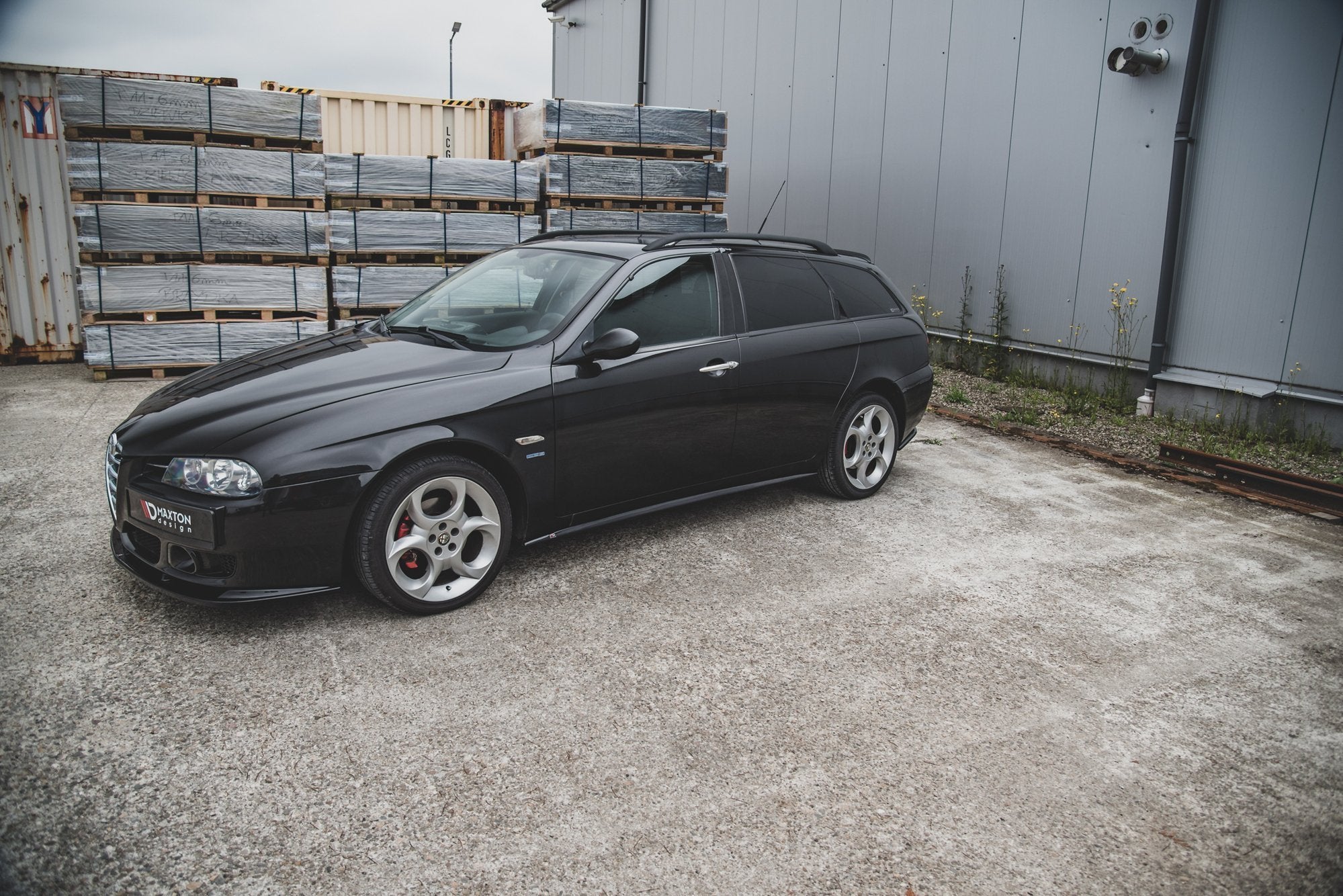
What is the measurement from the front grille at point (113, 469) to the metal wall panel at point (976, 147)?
8314 mm

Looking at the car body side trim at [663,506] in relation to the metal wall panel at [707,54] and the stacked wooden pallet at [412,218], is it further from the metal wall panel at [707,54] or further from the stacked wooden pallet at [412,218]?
the metal wall panel at [707,54]

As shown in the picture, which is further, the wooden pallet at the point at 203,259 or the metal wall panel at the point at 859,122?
the metal wall panel at the point at 859,122

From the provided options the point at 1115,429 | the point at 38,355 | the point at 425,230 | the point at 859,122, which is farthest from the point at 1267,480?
the point at 38,355

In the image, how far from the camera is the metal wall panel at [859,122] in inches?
426

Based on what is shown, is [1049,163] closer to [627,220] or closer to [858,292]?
[627,220]

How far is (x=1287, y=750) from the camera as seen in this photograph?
3.07 meters

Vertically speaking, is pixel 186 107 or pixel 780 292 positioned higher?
pixel 186 107

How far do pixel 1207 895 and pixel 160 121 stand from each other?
367 inches

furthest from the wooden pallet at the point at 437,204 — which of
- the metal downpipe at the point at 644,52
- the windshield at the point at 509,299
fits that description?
the metal downpipe at the point at 644,52

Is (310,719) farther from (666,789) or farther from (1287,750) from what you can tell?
(1287,750)

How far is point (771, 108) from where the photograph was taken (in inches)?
509

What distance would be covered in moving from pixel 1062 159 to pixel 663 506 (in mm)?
6303

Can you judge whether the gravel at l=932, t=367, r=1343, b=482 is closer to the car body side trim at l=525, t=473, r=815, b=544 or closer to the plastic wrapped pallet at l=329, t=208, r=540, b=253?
the car body side trim at l=525, t=473, r=815, b=544

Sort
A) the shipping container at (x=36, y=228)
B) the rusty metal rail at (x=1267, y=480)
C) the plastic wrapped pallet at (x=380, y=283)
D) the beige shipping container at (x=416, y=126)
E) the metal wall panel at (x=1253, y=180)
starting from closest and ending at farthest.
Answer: the rusty metal rail at (x=1267, y=480)
the metal wall panel at (x=1253, y=180)
the plastic wrapped pallet at (x=380, y=283)
the shipping container at (x=36, y=228)
the beige shipping container at (x=416, y=126)
